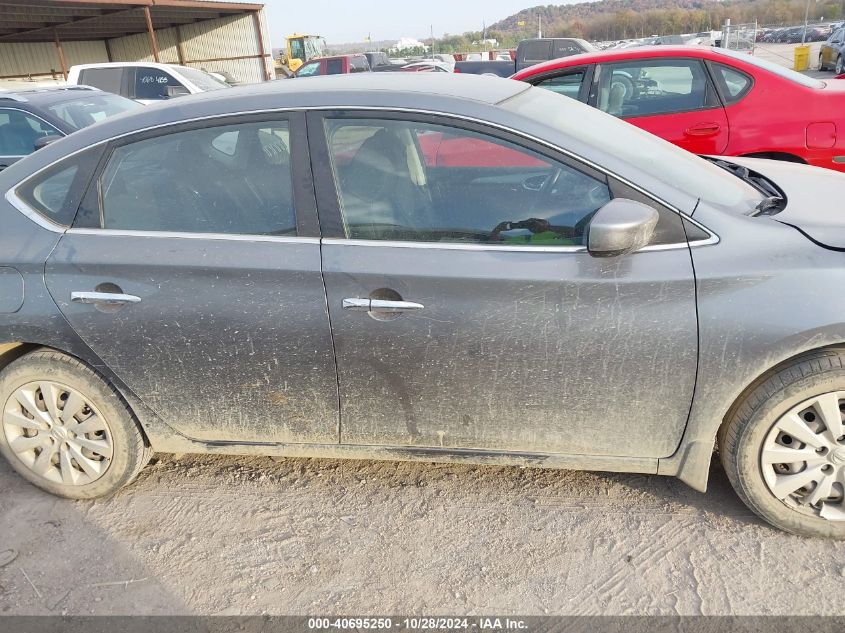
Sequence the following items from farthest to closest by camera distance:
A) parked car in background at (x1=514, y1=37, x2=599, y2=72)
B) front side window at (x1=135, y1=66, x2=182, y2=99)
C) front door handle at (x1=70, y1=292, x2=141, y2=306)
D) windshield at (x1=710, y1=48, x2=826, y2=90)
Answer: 1. parked car in background at (x1=514, y1=37, x2=599, y2=72)
2. front side window at (x1=135, y1=66, x2=182, y2=99)
3. windshield at (x1=710, y1=48, x2=826, y2=90)
4. front door handle at (x1=70, y1=292, x2=141, y2=306)

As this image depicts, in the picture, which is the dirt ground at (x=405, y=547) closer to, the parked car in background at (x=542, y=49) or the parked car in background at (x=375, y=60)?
the parked car in background at (x=542, y=49)

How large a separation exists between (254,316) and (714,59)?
437 cm

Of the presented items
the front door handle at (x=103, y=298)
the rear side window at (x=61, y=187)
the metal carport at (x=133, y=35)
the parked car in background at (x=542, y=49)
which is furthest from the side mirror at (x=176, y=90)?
the front door handle at (x=103, y=298)

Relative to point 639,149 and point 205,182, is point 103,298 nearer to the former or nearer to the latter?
point 205,182

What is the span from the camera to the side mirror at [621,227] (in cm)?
205

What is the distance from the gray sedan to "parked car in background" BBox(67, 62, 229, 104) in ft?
31.9

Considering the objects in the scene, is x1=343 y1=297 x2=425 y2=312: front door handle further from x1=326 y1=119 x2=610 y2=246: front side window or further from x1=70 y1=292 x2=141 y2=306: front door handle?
x1=70 y1=292 x2=141 y2=306: front door handle

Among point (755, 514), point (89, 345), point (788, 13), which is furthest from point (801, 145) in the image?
point (788, 13)

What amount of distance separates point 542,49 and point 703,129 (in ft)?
35.0

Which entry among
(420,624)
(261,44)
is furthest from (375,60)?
(420,624)

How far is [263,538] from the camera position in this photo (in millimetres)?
2562

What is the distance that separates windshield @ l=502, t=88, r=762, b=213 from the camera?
2.36 metres

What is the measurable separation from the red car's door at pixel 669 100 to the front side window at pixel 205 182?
361cm

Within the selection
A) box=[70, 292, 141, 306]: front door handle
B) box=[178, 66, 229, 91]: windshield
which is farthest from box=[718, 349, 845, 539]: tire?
box=[178, 66, 229, 91]: windshield
